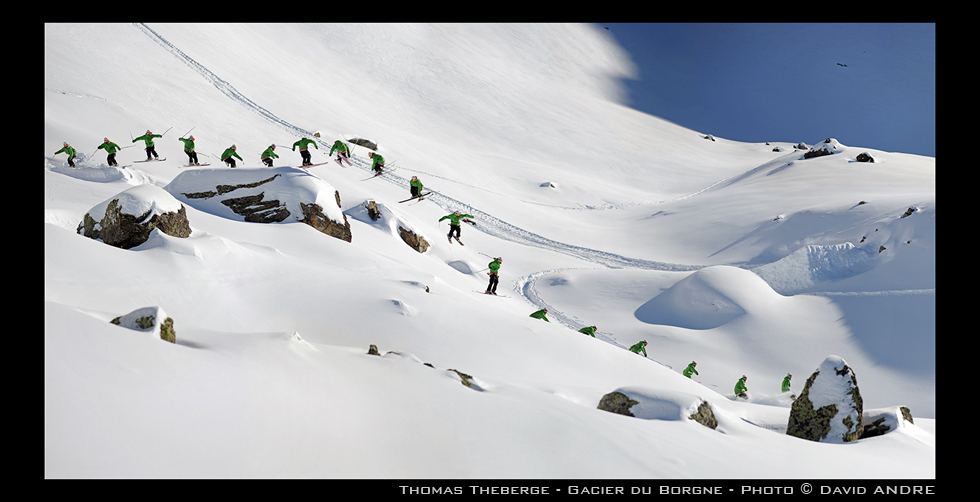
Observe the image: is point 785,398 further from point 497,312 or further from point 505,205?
point 505,205

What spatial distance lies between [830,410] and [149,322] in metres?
8.39

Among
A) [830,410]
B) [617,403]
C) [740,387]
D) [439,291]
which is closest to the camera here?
[617,403]

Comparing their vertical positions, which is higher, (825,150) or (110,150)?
(825,150)

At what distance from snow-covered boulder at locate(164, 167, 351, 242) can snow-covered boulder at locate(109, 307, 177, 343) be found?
359 inches

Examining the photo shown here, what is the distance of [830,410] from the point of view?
7.30 metres

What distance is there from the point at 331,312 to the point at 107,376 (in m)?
5.02

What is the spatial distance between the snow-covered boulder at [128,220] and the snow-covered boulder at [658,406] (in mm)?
8161

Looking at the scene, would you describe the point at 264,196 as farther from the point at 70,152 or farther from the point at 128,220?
the point at 70,152

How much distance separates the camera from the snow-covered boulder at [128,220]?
9109 mm

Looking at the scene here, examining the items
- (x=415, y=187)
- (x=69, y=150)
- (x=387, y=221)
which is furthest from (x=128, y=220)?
(x=415, y=187)

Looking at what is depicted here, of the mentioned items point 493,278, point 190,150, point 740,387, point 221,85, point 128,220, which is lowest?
point 740,387

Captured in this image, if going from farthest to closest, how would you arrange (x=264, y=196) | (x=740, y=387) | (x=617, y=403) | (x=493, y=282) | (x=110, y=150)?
(x=493, y=282)
(x=110, y=150)
(x=264, y=196)
(x=740, y=387)
(x=617, y=403)

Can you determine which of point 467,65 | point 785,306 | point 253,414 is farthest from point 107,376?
point 467,65

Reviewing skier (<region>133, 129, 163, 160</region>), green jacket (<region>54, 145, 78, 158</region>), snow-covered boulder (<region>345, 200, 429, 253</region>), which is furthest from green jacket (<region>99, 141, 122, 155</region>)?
snow-covered boulder (<region>345, 200, 429, 253</region>)
